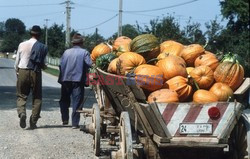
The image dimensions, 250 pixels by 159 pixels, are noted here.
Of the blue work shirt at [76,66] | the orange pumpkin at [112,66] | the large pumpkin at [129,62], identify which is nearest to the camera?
the large pumpkin at [129,62]

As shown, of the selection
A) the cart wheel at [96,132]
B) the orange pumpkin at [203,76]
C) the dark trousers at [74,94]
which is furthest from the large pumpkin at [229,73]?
the dark trousers at [74,94]

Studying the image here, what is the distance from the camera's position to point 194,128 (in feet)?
19.9

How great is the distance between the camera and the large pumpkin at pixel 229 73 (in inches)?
266

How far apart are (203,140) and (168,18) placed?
1868cm

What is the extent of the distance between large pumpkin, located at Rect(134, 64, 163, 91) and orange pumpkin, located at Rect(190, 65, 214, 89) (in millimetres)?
461

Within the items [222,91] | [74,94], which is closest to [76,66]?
[74,94]

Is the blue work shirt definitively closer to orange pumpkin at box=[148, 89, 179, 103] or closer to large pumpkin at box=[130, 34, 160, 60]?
large pumpkin at box=[130, 34, 160, 60]

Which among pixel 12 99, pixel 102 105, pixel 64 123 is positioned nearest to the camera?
pixel 102 105

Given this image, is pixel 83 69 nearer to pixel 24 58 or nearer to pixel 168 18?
pixel 24 58

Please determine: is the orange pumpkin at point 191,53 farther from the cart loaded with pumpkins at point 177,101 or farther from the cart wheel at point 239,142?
the cart wheel at point 239,142

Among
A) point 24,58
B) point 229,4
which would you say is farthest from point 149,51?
point 229,4

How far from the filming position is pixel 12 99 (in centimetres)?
1797

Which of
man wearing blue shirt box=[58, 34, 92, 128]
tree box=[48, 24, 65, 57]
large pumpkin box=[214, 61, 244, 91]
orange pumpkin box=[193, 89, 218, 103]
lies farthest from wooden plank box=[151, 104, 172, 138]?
tree box=[48, 24, 65, 57]

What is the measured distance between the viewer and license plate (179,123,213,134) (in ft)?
19.8
